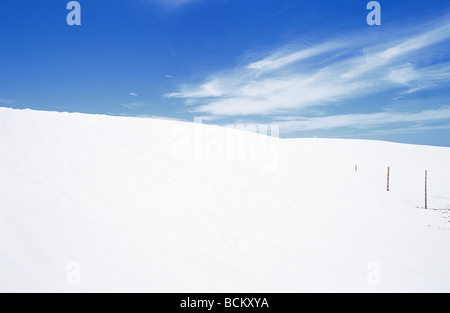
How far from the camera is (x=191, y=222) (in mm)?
6316

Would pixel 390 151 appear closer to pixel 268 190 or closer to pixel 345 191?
pixel 345 191

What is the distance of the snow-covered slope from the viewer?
14.1 feet

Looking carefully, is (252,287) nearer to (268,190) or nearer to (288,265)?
(288,265)

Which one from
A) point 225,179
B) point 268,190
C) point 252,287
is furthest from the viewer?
point 225,179

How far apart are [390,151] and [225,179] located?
30571mm

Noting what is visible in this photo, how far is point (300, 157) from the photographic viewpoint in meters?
13.9

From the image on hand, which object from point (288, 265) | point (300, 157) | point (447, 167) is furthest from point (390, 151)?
point (288, 265)

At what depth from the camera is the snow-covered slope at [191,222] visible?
169 inches

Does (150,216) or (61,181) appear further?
(61,181)

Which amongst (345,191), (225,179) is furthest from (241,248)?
(345,191)

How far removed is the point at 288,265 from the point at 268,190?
163 inches
